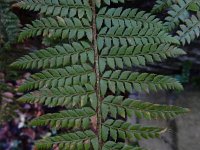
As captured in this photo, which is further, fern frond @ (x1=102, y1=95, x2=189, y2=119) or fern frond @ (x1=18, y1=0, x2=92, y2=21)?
fern frond @ (x1=18, y1=0, x2=92, y2=21)

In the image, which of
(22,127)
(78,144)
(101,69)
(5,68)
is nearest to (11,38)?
(5,68)

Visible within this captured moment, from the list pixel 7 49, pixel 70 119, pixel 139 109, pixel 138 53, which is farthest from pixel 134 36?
pixel 7 49

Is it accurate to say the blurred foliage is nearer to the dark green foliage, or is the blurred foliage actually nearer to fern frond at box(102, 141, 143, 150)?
the dark green foliage

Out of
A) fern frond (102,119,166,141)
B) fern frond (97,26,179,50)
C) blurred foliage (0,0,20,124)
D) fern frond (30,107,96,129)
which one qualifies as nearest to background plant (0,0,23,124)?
blurred foliage (0,0,20,124)

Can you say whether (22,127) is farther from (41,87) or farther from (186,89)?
(41,87)

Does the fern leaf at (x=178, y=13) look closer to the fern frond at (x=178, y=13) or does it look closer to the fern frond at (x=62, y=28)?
the fern frond at (x=178, y=13)
